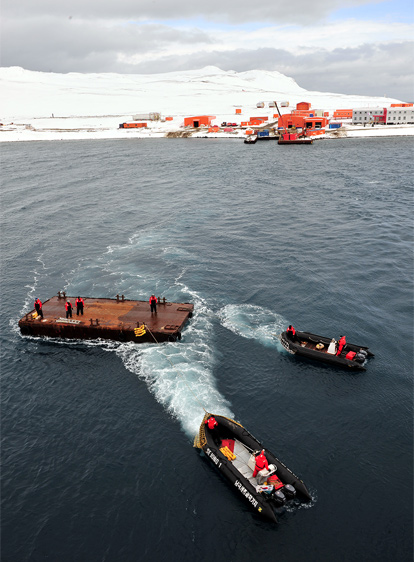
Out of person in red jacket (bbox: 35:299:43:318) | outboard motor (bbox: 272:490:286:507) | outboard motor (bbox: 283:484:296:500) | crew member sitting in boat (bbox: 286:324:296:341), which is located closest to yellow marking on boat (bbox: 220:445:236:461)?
outboard motor (bbox: 272:490:286:507)

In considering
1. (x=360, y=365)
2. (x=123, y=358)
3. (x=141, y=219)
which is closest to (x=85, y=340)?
(x=123, y=358)

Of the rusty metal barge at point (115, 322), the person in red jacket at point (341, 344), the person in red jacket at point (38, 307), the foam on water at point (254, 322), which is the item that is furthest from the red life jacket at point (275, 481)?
the person in red jacket at point (38, 307)

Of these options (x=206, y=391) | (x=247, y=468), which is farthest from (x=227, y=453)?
(x=206, y=391)

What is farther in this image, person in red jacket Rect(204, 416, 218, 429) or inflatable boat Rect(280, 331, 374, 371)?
inflatable boat Rect(280, 331, 374, 371)

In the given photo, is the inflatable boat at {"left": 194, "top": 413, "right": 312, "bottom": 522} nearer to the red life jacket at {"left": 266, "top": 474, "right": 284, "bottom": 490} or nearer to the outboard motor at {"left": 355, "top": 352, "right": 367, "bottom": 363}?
the red life jacket at {"left": 266, "top": 474, "right": 284, "bottom": 490}

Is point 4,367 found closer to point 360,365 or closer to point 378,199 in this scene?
point 360,365

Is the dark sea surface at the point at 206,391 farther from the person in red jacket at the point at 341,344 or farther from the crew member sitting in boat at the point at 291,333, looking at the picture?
the crew member sitting in boat at the point at 291,333
